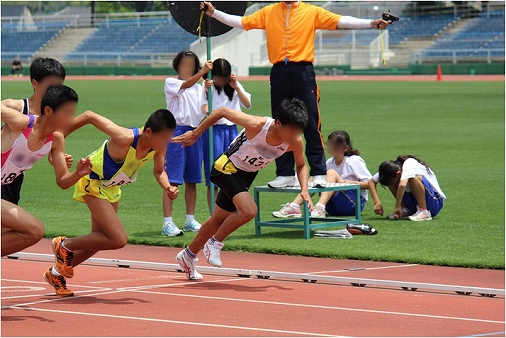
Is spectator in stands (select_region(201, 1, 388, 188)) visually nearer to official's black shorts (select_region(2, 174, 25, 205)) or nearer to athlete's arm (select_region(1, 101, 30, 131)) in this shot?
official's black shorts (select_region(2, 174, 25, 205))

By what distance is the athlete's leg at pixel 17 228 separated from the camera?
7.54m

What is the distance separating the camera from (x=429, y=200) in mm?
13234

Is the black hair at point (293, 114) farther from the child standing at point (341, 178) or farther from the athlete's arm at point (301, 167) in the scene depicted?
the child standing at point (341, 178)

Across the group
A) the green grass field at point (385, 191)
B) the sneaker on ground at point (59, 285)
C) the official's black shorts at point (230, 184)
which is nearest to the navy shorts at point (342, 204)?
the green grass field at point (385, 191)

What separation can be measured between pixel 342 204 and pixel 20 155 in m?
6.45

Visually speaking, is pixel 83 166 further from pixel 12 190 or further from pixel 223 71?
pixel 223 71

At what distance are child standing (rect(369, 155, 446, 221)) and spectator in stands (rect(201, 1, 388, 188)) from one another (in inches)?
46.4

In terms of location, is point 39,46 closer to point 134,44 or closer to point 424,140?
point 134,44

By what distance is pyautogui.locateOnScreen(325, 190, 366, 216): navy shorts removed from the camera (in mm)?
13398

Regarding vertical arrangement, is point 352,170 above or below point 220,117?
below

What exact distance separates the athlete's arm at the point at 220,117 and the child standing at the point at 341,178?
12.7 ft

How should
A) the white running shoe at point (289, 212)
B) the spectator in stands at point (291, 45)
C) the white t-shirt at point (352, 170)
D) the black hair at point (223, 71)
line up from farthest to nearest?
1. the white t-shirt at point (352, 170)
2. the white running shoe at point (289, 212)
3. the black hair at point (223, 71)
4. the spectator in stands at point (291, 45)

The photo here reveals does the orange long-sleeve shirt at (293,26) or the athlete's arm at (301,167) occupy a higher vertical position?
the orange long-sleeve shirt at (293,26)

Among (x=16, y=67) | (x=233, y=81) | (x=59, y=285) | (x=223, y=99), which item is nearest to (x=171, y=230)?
(x=223, y=99)
